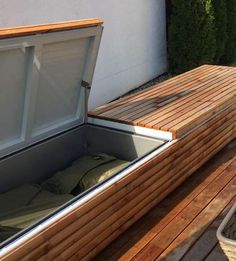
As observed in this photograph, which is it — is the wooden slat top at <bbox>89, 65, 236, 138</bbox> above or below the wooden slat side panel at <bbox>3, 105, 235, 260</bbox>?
above

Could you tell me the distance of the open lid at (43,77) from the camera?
2.41 meters

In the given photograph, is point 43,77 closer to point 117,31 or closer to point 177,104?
point 177,104

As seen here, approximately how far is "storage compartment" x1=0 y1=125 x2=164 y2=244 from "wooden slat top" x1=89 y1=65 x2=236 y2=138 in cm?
15

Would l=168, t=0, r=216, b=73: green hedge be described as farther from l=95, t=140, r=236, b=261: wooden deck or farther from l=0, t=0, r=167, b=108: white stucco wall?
l=95, t=140, r=236, b=261: wooden deck

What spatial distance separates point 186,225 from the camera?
2.72m

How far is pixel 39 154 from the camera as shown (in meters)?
3.01

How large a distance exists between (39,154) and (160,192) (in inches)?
35.2

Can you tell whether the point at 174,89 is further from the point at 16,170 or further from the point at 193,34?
the point at 193,34

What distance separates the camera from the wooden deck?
247 cm

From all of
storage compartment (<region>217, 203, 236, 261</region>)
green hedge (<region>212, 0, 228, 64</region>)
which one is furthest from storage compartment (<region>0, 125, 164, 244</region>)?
green hedge (<region>212, 0, 228, 64</region>)

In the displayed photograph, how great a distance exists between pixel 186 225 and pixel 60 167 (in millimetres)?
1076

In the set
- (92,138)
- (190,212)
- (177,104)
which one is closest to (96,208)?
(190,212)

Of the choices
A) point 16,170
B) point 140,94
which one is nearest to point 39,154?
point 16,170

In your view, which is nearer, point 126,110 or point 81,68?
point 81,68
